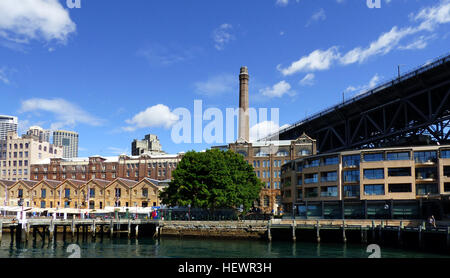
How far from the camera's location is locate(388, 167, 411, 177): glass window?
217 ft

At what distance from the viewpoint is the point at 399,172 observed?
66688 millimetres

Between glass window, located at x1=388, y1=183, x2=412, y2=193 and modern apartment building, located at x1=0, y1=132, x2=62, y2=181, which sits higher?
modern apartment building, located at x1=0, y1=132, x2=62, y2=181

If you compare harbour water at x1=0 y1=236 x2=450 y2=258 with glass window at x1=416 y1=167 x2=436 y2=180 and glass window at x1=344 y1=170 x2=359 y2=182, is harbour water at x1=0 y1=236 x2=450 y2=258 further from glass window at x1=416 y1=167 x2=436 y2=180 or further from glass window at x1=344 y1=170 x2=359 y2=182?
glass window at x1=416 y1=167 x2=436 y2=180

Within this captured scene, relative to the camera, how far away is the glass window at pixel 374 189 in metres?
67.6

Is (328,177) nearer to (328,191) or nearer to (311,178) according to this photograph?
(328,191)

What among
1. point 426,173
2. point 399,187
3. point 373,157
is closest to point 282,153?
point 373,157

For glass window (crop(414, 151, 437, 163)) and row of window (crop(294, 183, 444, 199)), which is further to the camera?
glass window (crop(414, 151, 437, 163))

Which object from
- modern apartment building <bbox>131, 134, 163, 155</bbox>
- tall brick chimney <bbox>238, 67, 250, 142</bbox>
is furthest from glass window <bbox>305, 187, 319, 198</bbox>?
modern apartment building <bbox>131, 134, 163, 155</bbox>

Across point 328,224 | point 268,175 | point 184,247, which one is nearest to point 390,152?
point 328,224

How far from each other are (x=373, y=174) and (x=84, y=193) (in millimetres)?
77095

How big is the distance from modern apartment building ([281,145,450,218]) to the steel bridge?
17019 millimetres

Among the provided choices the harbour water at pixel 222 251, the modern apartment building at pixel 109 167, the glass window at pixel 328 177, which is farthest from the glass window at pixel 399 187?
the modern apartment building at pixel 109 167
